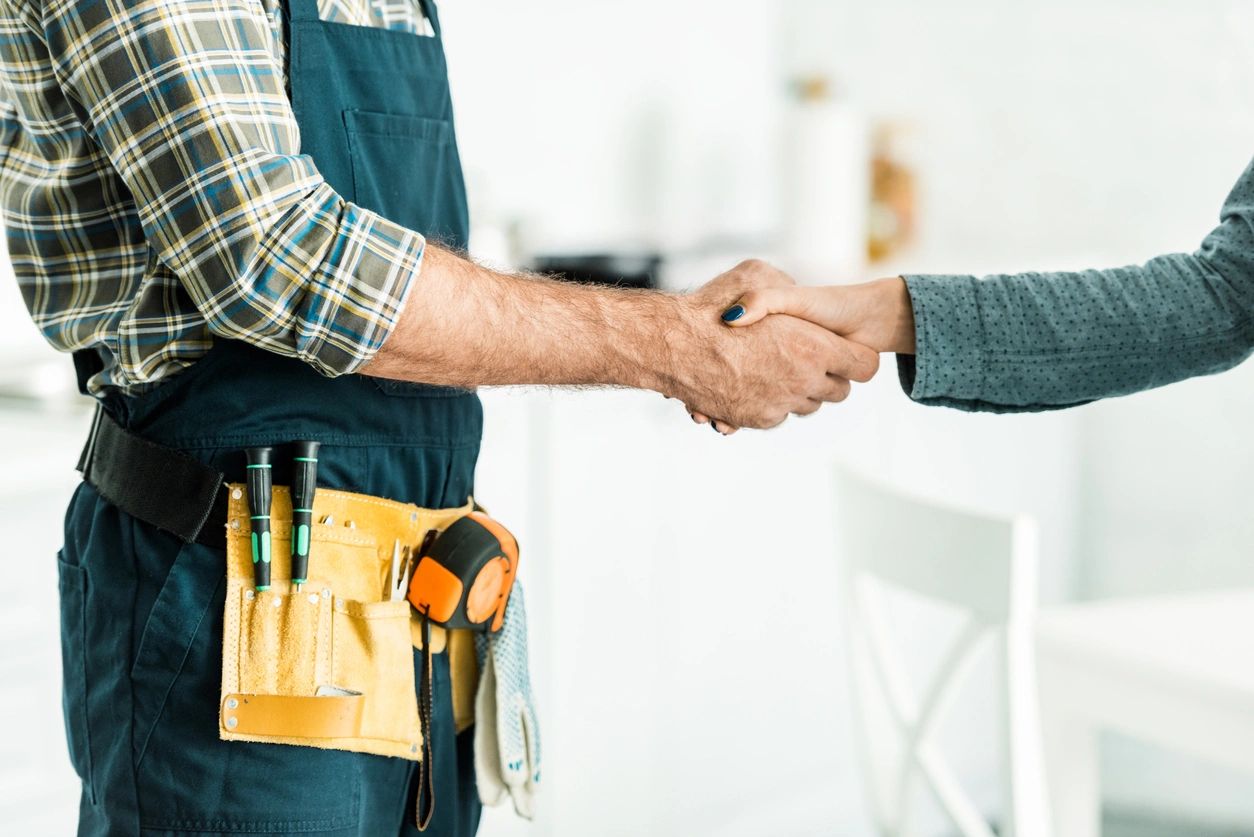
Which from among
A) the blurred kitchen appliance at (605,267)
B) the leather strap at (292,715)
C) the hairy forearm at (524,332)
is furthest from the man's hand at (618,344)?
the blurred kitchen appliance at (605,267)

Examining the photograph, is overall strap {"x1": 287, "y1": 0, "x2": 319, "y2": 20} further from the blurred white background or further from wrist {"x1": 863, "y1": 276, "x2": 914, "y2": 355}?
the blurred white background

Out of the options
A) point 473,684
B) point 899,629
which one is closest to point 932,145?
point 899,629

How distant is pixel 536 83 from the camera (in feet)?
7.45

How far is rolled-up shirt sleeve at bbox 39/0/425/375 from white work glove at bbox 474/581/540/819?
1.13 feet

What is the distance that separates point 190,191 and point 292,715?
359mm

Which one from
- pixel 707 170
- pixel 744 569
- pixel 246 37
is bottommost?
pixel 744 569

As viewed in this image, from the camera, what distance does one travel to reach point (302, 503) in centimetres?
90

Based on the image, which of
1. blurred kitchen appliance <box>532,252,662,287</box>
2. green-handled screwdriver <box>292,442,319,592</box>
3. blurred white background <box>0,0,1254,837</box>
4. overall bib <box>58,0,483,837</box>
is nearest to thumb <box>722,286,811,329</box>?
overall bib <box>58,0,483,837</box>

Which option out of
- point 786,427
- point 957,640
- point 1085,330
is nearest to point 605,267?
point 786,427

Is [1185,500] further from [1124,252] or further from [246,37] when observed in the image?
[246,37]

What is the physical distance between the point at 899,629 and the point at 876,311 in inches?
51.1

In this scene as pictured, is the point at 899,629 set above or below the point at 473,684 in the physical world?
below

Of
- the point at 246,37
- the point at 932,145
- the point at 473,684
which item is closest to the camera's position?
the point at 246,37

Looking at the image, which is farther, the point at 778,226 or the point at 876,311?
the point at 778,226
